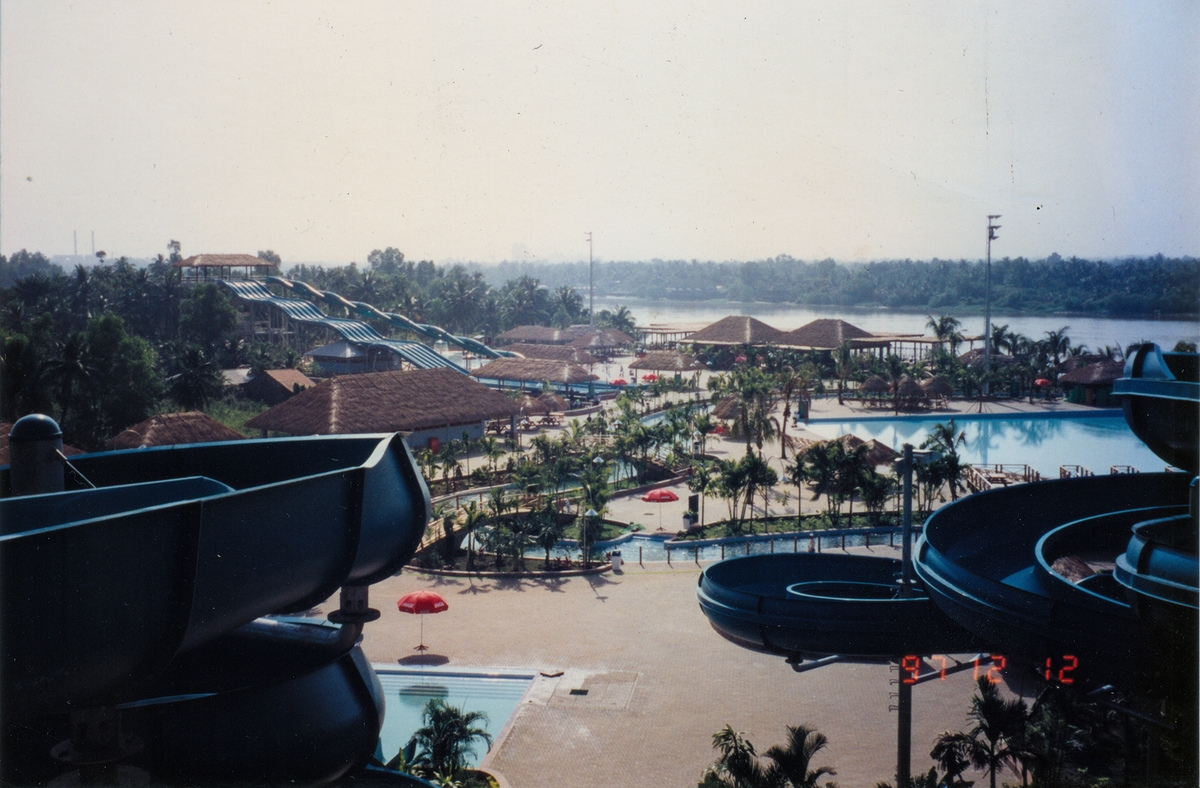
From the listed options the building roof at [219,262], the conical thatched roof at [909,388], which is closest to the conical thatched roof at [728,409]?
the conical thatched roof at [909,388]

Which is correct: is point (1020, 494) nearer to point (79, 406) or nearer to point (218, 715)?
point (218, 715)

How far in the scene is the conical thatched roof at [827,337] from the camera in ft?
158

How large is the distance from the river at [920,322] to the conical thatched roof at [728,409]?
20.7 m

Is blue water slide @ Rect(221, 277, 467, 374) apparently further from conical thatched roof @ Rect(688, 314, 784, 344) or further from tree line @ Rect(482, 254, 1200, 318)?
tree line @ Rect(482, 254, 1200, 318)

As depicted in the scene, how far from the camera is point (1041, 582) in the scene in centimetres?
780

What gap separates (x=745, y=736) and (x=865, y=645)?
2308 millimetres

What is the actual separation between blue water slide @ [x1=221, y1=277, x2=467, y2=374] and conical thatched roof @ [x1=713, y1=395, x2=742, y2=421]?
11193 millimetres

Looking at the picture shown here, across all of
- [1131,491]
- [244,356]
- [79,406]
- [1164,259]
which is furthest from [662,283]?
[1131,491]

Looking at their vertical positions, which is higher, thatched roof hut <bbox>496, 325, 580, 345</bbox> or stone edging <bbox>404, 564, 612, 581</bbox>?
thatched roof hut <bbox>496, 325, 580, 345</bbox>

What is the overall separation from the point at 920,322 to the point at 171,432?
79.7 m

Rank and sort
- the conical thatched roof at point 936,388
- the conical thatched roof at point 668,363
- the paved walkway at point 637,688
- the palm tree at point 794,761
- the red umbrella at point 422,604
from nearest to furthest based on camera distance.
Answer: the palm tree at point 794,761 < the paved walkway at point 637,688 < the red umbrella at point 422,604 < the conical thatched roof at point 936,388 < the conical thatched roof at point 668,363

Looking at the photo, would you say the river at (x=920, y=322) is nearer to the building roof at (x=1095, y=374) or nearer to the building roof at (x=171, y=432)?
the building roof at (x=1095, y=374)

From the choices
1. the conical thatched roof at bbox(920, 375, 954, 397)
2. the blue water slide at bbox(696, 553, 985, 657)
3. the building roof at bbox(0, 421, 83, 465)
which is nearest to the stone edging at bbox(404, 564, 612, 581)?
the building roof at bbox(0, 421, 83, 465)

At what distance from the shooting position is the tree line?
8062 centimetres
